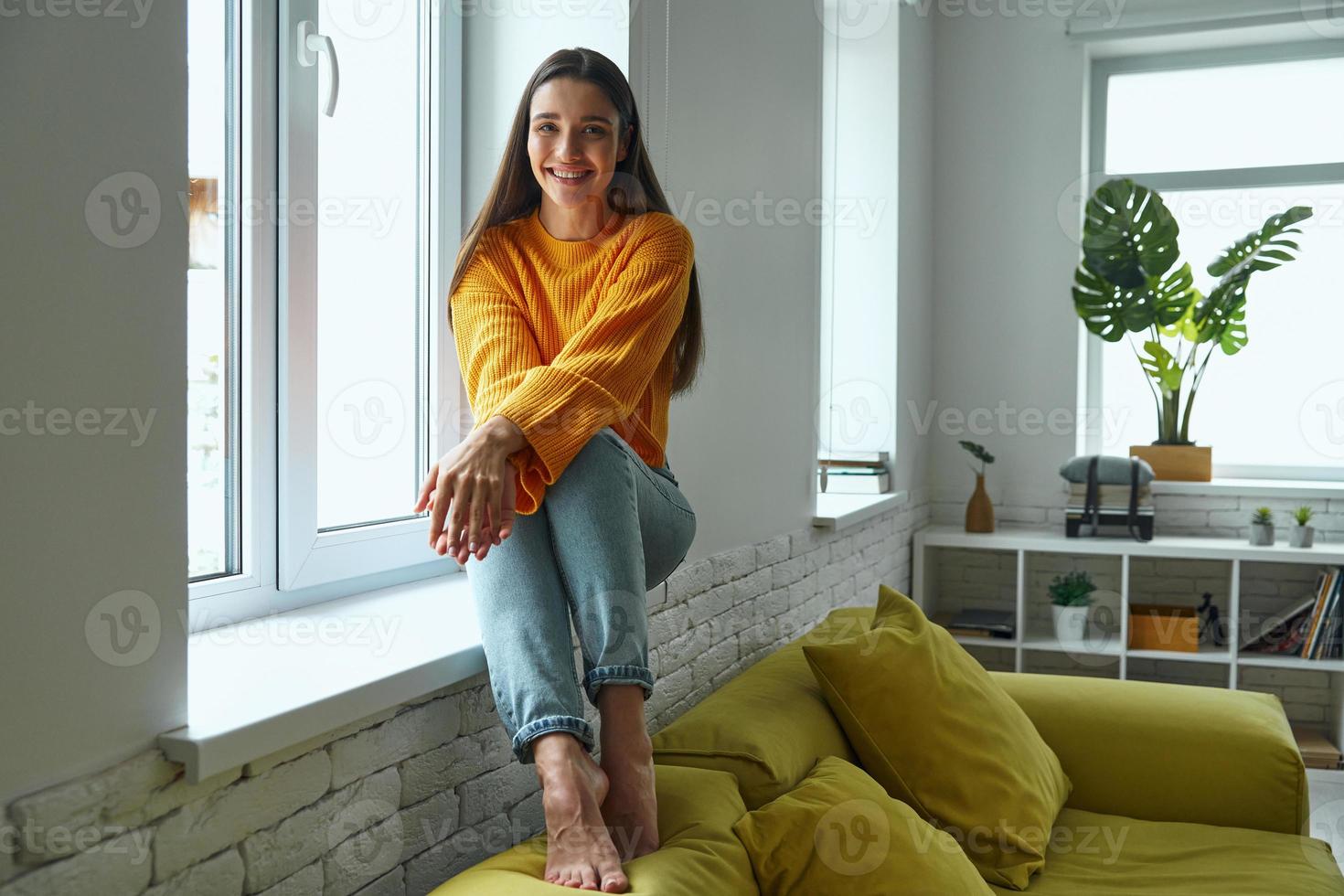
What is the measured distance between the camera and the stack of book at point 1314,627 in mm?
3631

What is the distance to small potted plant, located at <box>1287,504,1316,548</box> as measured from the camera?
12.2 feet

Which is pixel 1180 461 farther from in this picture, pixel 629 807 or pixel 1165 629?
pixel 629 807

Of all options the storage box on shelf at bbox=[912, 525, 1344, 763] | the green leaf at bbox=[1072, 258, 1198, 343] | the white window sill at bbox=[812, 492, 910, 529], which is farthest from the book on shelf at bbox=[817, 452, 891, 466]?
the green leaf at bbox=[1072, 258, 1198, 343]

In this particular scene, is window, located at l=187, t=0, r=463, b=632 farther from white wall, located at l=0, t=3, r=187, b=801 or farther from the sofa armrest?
the sofa armrest

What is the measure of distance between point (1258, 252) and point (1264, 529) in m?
1.06

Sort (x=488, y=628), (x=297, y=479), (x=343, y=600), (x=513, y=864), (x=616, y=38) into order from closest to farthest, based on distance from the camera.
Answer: (x=513, y=864), (x=488, y=628), (x=297, y=479), (x=343, y=600), (x=616, y=38)

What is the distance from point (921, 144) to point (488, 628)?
3453 mm

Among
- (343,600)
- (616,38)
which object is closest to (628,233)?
(616,38)

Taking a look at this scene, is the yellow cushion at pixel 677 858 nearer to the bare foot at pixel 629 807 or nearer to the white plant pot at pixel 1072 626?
the bare foot at pixel 629 807

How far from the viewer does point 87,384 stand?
93 cm

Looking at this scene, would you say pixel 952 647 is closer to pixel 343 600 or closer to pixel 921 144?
pixel 343 600

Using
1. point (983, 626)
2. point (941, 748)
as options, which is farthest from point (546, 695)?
point (983, 626)

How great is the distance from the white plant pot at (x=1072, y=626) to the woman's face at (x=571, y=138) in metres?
2.92

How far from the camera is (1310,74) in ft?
13.9
